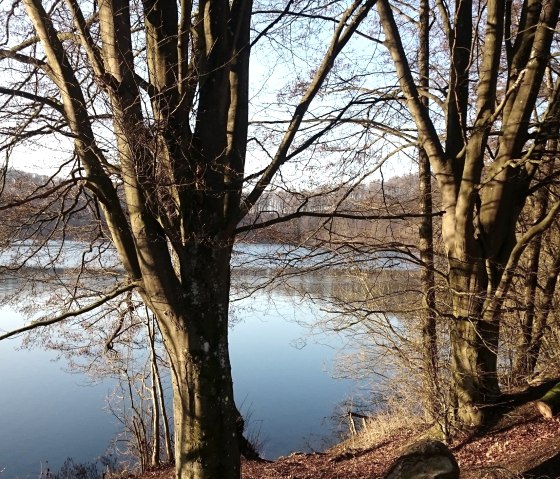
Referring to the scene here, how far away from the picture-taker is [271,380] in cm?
1517

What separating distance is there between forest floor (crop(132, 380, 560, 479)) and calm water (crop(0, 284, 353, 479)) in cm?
251

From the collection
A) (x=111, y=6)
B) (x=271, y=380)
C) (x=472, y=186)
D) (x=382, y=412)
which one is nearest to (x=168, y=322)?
(x=111, y=6)

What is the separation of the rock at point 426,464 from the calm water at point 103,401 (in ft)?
15.8

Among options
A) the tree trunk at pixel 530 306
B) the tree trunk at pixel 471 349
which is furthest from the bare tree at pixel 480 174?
the tree trunk at pixel 530 306

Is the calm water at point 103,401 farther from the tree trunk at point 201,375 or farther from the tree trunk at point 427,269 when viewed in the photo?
the tree trunk at point 201,375

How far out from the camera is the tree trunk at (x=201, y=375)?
4.65 meters

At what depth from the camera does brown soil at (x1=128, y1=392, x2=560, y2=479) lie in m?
5.10

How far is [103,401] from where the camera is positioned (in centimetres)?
1386

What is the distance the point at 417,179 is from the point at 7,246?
717 centimetres

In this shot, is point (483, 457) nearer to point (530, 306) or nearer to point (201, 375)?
point (530, 306)

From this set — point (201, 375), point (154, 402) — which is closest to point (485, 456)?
point (201, 375)

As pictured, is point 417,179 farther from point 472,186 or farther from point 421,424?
point 421,424

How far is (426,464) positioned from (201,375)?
6.52 feet

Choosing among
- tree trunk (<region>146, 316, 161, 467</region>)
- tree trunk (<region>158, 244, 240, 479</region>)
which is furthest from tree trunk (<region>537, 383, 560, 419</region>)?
tree trunk (<region>146, 316, 161, 467</region>)
